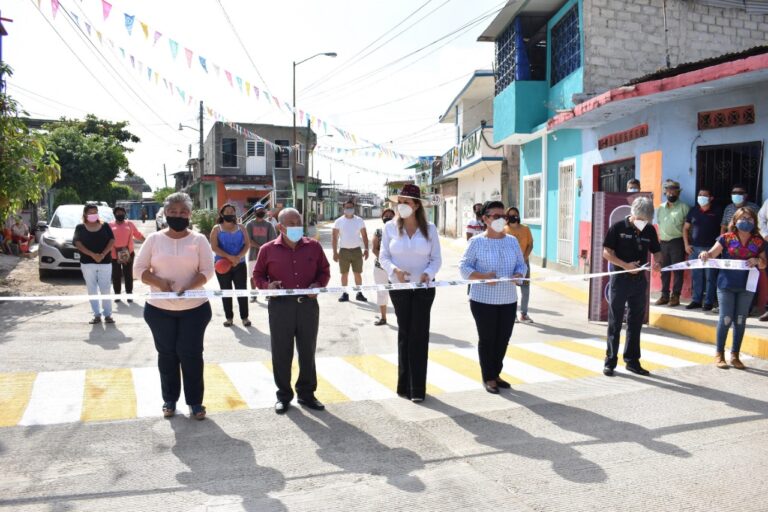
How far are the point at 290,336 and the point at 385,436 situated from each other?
1194mm

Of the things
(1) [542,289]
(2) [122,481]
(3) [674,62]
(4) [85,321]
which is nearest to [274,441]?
(2) [122,481]

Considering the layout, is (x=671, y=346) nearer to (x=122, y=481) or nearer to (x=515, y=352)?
(x=515, y=352)

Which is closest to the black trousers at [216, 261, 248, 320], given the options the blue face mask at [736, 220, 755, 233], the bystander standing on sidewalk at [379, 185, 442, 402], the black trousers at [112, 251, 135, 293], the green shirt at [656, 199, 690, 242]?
the black trousers at [112, 251, 135, 293]

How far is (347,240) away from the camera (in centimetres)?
1072

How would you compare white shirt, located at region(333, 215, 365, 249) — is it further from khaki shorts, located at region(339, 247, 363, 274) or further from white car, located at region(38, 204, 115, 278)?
white car, located at region(38, 204, 115, 278)

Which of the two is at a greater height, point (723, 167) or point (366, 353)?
point (723, 167)

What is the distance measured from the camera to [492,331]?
19.0 ft

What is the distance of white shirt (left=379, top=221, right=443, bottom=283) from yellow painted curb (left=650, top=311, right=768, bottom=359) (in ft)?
13.8

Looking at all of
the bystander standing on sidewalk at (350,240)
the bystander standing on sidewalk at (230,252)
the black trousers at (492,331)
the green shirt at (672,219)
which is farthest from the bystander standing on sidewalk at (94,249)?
the green shirt at (672,219)

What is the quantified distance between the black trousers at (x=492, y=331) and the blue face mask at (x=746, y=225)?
2600mm

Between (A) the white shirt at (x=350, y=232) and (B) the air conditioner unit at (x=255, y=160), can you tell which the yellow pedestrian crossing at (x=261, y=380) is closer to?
(A) the white shirt at (x=350, y=232)

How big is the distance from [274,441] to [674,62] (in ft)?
43.8

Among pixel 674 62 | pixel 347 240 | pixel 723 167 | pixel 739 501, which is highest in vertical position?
pixel 674 62

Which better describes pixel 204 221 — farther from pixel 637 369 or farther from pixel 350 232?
pixel 637 369
